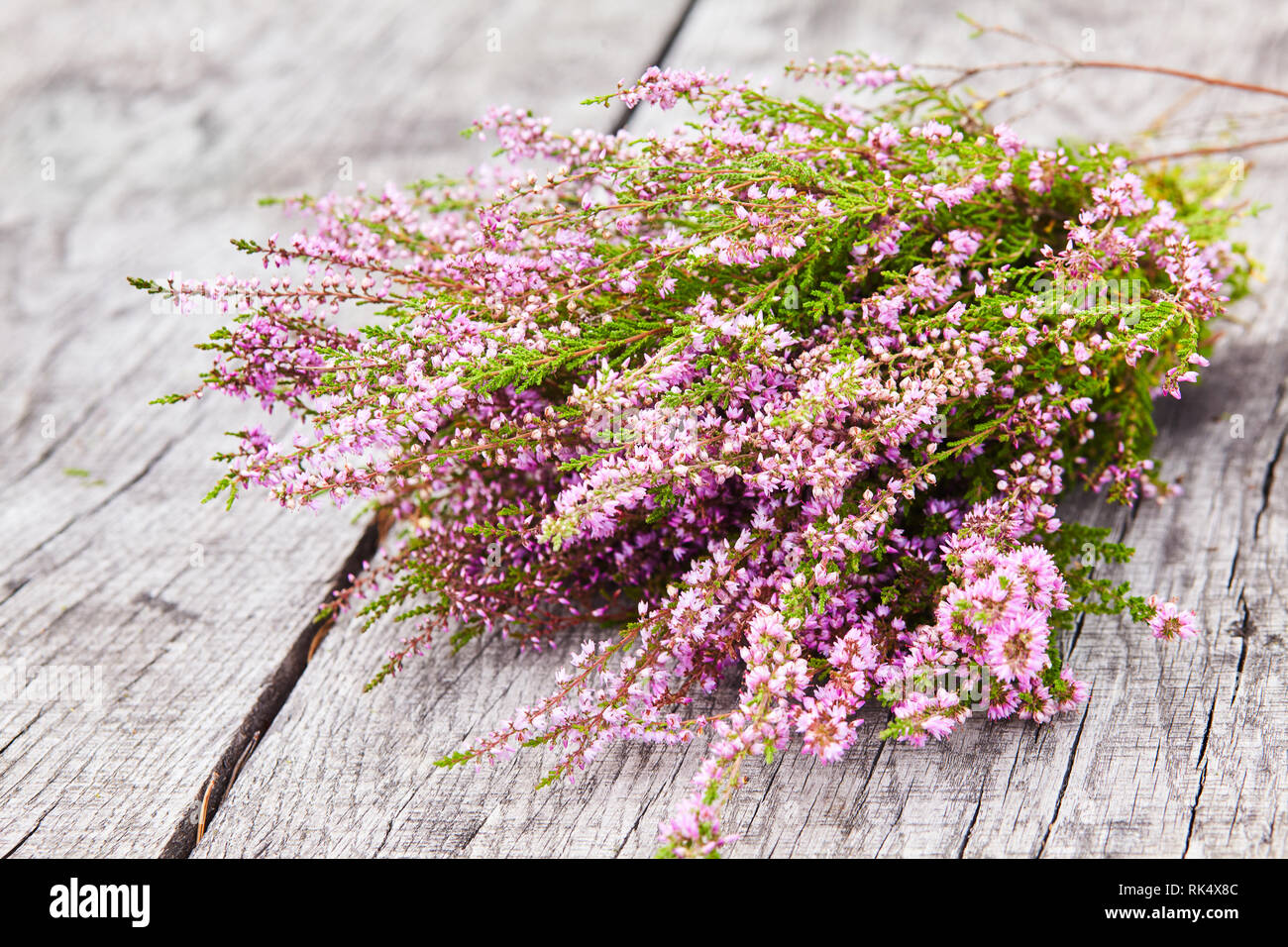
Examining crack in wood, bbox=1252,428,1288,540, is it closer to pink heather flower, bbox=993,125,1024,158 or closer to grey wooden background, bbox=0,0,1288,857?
grey wooden background, bbox=0,0,1288,857

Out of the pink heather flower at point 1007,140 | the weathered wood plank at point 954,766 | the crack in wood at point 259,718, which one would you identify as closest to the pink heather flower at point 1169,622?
the weathered wood plank at point 954,766

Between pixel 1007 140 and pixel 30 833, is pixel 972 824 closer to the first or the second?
pixel 1007 140

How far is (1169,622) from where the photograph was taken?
5.36 ft

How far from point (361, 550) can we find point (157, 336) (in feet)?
4.03

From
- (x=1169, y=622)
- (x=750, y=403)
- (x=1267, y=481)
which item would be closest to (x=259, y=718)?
(x=750, y=403)

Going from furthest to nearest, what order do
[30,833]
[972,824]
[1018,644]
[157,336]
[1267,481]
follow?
1. [157,336]
2. [1267,481]
3. [30,833]
4. [972,824]
5. [1018,644]

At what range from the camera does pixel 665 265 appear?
5.39ft

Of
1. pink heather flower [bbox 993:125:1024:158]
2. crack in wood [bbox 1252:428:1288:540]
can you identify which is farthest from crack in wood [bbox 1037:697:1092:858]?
pink heather flower [bbox 993:125:1024:158]

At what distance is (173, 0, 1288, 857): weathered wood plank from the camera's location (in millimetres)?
1576

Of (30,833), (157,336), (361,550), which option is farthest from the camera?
(157,336)

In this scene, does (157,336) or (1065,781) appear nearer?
(1065,781)
